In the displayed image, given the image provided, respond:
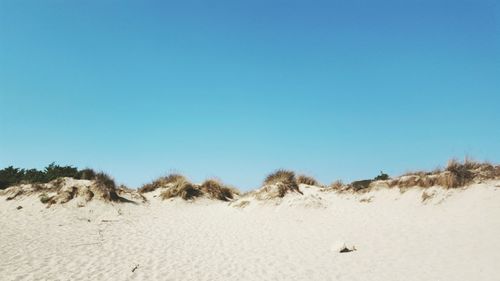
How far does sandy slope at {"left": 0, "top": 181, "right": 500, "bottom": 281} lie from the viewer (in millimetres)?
9531

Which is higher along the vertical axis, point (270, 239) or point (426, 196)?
point (426, 196)

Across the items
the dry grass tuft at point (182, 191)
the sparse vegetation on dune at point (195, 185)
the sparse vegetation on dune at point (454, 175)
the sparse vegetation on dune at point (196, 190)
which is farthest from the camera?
the sparse vegetation on dune at point (196, 190)

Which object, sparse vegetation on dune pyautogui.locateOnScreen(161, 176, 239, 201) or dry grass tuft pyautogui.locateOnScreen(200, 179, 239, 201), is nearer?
sparse vegetation on dune pyautogui.locateOnScreen(161, 176, 239, 201)

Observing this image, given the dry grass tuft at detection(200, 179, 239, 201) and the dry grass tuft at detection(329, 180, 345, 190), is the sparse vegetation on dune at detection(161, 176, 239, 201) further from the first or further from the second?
the dry grass tuft at detection(329, 180, 345, 190)

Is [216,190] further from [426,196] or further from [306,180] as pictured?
[426,196]

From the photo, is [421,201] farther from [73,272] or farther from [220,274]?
[73,272]

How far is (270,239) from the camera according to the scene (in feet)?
47.3

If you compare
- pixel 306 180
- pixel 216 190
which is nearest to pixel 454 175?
pixel 306 180

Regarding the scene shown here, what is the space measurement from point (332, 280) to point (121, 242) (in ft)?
24.4

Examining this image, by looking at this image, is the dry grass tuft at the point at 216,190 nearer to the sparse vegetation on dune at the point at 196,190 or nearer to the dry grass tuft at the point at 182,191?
the sparse vegetation on dune at the point at 196,190

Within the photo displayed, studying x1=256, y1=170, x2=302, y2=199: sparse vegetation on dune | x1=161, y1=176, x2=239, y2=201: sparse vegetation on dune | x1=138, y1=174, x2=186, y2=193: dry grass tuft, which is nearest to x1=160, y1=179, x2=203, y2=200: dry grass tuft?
x1=161, y1=176, x2=239, y2=201: sparse vegetation on dune

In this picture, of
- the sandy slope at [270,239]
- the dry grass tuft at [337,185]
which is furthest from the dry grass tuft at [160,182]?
the dry grass tuft at [337,185]

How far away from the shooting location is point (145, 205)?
915 inches

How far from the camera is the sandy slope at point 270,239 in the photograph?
31.3ft
